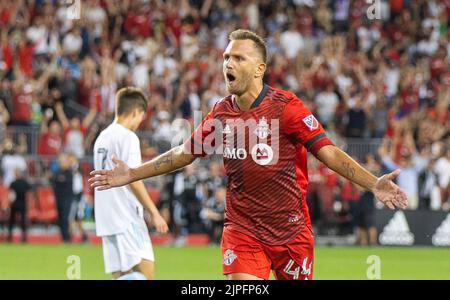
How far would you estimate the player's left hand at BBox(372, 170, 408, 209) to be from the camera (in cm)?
787

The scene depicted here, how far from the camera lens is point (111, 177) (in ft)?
27.9

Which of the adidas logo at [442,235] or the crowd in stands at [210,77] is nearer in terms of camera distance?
the adidas logo at [442,235]

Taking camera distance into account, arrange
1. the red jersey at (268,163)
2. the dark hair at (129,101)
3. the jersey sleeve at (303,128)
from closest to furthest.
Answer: the jersey sleeve at (303,128)
the red jersey at (268,163)
the dark hair at (129,101)

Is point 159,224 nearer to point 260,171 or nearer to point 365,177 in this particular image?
point 260,171

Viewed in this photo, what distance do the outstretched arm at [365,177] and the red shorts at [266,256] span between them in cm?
68

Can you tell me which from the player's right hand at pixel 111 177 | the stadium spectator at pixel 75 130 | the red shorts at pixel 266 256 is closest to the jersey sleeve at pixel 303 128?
the red shorts at pixel 266 256

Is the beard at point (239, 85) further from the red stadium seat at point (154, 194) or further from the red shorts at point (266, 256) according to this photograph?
the red stadium seat at point (154, 194)

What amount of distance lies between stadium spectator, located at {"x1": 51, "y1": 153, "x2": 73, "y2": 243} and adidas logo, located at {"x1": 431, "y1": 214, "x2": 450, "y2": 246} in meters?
8.19

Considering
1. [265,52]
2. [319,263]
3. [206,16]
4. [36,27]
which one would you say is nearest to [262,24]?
[206,16]

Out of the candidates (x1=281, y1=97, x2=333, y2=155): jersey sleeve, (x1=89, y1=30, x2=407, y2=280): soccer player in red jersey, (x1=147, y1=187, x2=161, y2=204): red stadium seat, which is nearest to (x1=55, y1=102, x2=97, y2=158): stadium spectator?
(x1=147, y1=187, x2=161, y2=204): red stadium seat

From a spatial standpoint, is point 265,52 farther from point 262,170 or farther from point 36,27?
point 36,27

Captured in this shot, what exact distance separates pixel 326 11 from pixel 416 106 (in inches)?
168

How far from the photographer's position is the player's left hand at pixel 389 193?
25.8 feet

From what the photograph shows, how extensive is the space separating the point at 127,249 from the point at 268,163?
9.68ft
